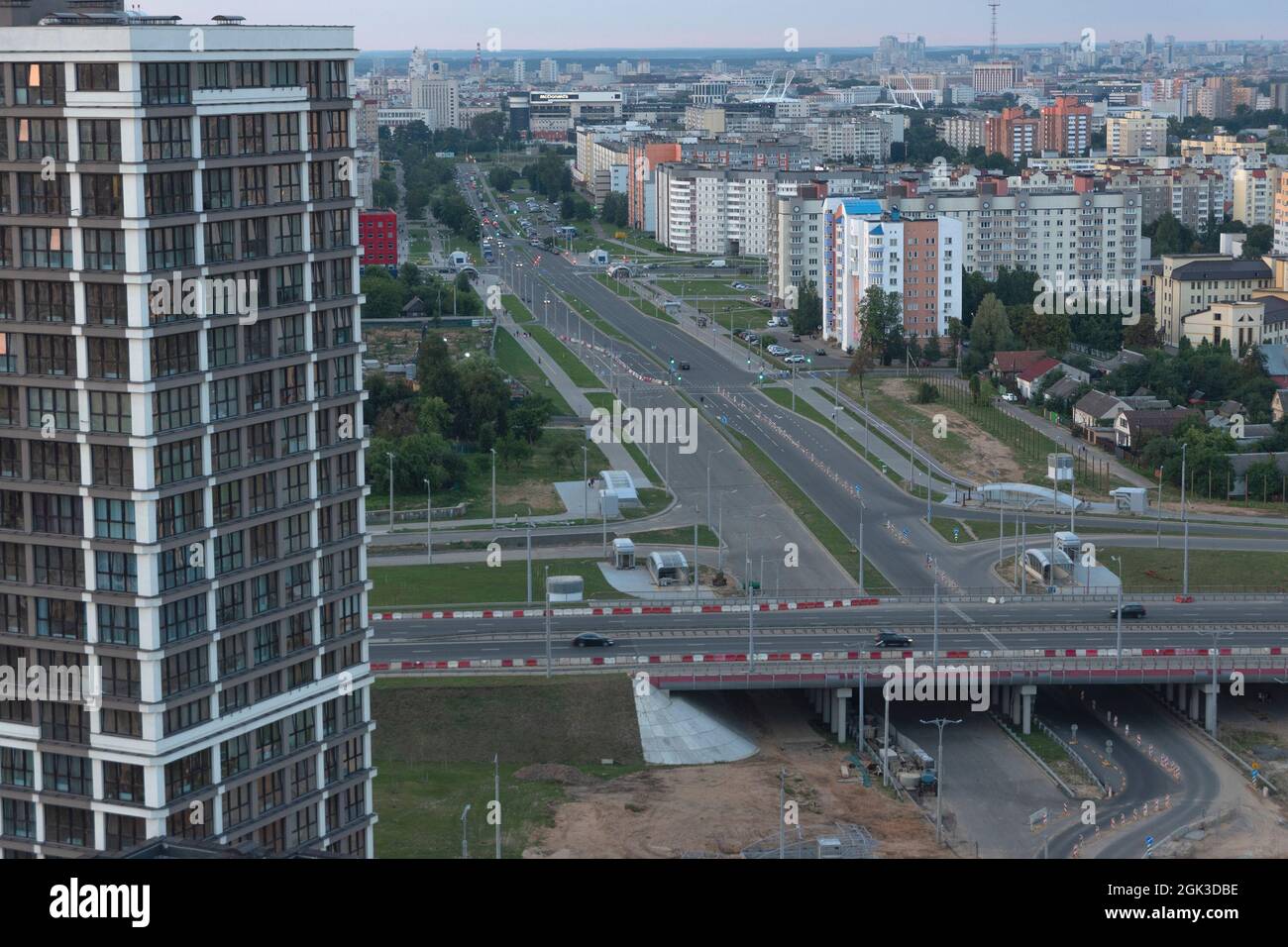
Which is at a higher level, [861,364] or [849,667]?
[861,364]

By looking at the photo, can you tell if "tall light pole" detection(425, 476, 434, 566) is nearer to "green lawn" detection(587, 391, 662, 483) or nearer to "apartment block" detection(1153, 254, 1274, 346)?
"green lawn" detection(587, 391, 662, 483)

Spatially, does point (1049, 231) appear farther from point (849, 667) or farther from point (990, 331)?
point (849, 667)

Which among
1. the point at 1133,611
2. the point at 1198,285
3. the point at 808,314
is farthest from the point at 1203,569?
the point at 808,314

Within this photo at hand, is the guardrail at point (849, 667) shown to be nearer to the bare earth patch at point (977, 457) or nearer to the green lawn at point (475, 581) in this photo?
the green lawn at point (475, 581)

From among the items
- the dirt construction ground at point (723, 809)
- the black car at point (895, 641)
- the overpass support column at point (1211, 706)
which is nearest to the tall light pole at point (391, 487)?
the black car at point (895, 641)

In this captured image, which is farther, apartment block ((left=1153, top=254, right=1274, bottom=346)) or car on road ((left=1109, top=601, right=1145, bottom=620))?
apartment block ((left=1153, top=254, right=1274, bottom=346))

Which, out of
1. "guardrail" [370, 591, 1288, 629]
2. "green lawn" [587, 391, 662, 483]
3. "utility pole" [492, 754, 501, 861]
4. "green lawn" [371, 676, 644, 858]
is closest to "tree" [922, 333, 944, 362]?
"green lawn" [587, 391, 662, 483]
